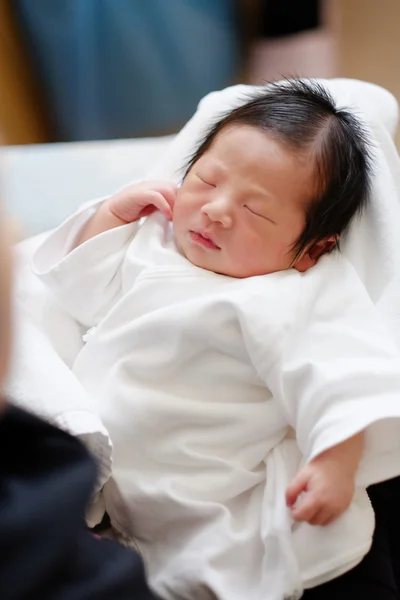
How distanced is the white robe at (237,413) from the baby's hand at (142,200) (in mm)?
113

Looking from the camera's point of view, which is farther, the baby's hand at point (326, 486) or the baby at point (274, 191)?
the baby at point (274, 191)

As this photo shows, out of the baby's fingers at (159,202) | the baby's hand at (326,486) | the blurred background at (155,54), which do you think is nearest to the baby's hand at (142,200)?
the baby's fingers at (159,202)

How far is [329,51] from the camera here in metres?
1.83

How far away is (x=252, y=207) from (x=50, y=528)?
473mm

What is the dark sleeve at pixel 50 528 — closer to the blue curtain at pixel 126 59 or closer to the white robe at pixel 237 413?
the white robe at pixel 237 413

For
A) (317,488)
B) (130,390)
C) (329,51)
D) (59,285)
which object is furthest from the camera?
(329,51)

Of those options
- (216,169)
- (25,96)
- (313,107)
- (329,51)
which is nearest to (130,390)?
(216,169)

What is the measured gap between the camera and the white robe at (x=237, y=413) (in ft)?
2.26

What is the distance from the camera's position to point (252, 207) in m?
0.82

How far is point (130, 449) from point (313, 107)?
0.46 m

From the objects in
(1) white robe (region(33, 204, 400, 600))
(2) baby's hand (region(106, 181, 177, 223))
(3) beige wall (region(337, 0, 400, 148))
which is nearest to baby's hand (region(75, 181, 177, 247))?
(2) baby's hand (region(106, 181, 177, 223))

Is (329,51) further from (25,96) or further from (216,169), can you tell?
(216,169)

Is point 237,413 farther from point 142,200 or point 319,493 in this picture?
point 142,200

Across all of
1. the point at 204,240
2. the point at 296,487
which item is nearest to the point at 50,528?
the point at 296,487
